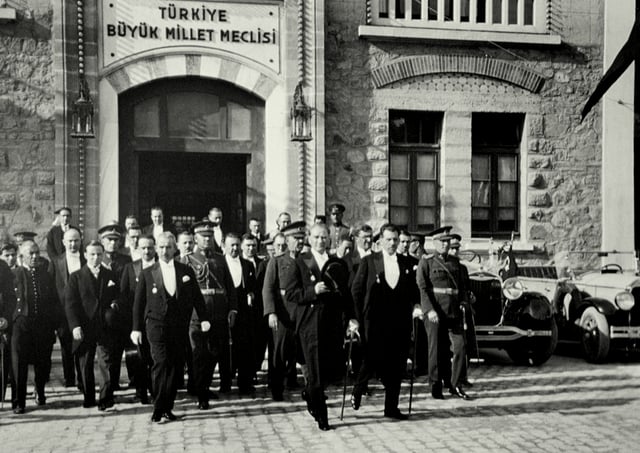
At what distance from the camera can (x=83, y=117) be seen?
→ 12195 millimetres

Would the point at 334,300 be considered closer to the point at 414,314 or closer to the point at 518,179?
the point at 414,314

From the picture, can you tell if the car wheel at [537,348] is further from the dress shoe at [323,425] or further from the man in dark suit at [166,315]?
the man in dark suit at [166,315]

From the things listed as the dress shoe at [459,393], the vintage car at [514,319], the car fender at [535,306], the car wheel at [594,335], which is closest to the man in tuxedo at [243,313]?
the dress shoe at [459,393]

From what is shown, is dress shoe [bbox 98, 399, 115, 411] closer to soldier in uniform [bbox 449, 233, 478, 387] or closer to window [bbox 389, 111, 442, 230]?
soldier in uniform [bbox 449, 233, 478, 387]

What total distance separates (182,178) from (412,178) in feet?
13.2

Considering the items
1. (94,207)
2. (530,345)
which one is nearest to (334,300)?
(530,345)

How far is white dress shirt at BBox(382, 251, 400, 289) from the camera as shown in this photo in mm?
7934

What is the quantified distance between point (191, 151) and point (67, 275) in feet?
15.1

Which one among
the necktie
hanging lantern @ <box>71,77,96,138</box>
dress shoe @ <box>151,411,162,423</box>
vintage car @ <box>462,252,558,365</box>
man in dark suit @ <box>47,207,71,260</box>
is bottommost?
dress shoe @ <box>151,411,162,423</box>

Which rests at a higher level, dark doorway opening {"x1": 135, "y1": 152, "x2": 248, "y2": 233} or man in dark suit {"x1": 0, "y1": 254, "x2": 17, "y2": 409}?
dark doorway opening {"x1": 135, "y1": 152, "x2": 248, "y2": 233}

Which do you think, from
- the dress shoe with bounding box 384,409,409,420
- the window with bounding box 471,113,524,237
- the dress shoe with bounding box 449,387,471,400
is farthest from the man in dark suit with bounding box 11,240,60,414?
the window with bounding box 471,113,524,237

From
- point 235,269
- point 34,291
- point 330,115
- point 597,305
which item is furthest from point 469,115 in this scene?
point 34,291

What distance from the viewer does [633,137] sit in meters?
14.6

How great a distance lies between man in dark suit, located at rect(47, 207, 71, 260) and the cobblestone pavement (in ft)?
6.11
